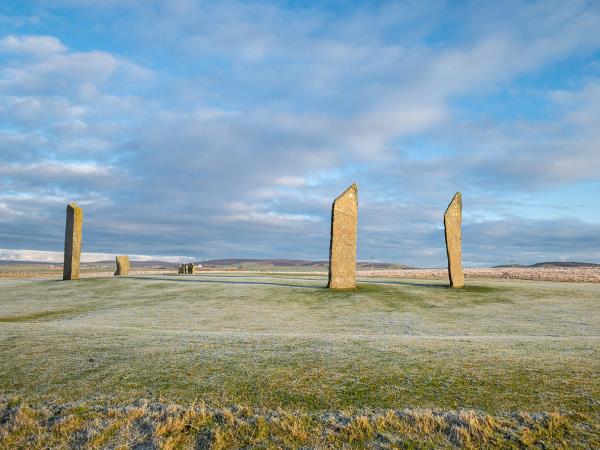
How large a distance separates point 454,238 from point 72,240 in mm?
27353

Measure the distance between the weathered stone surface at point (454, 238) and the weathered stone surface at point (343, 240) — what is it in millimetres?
6510

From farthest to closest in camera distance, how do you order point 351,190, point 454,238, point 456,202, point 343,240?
point 456,202 < point 454,238 < point 351,190 < point 343,240

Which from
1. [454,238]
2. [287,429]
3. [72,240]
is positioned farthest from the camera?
[72,240]

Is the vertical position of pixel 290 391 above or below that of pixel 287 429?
above

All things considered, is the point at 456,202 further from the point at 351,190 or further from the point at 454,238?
the point at 351,190

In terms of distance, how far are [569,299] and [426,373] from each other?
69.1 feet

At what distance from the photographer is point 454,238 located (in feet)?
96.5

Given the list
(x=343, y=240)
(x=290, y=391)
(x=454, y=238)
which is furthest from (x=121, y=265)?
(x=290, y=391)

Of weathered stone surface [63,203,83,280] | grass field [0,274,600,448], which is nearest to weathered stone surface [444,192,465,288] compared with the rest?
grass field [0,274,600,448]

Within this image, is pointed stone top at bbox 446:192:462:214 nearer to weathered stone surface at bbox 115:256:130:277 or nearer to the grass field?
the grass field

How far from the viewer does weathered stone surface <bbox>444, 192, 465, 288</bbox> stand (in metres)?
29.3

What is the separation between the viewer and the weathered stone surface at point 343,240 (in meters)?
26.7

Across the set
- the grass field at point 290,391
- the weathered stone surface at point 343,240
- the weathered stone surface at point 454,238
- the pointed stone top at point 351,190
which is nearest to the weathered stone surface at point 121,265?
the weathered stone surface at point 343,240

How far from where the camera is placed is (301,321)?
711 inches
